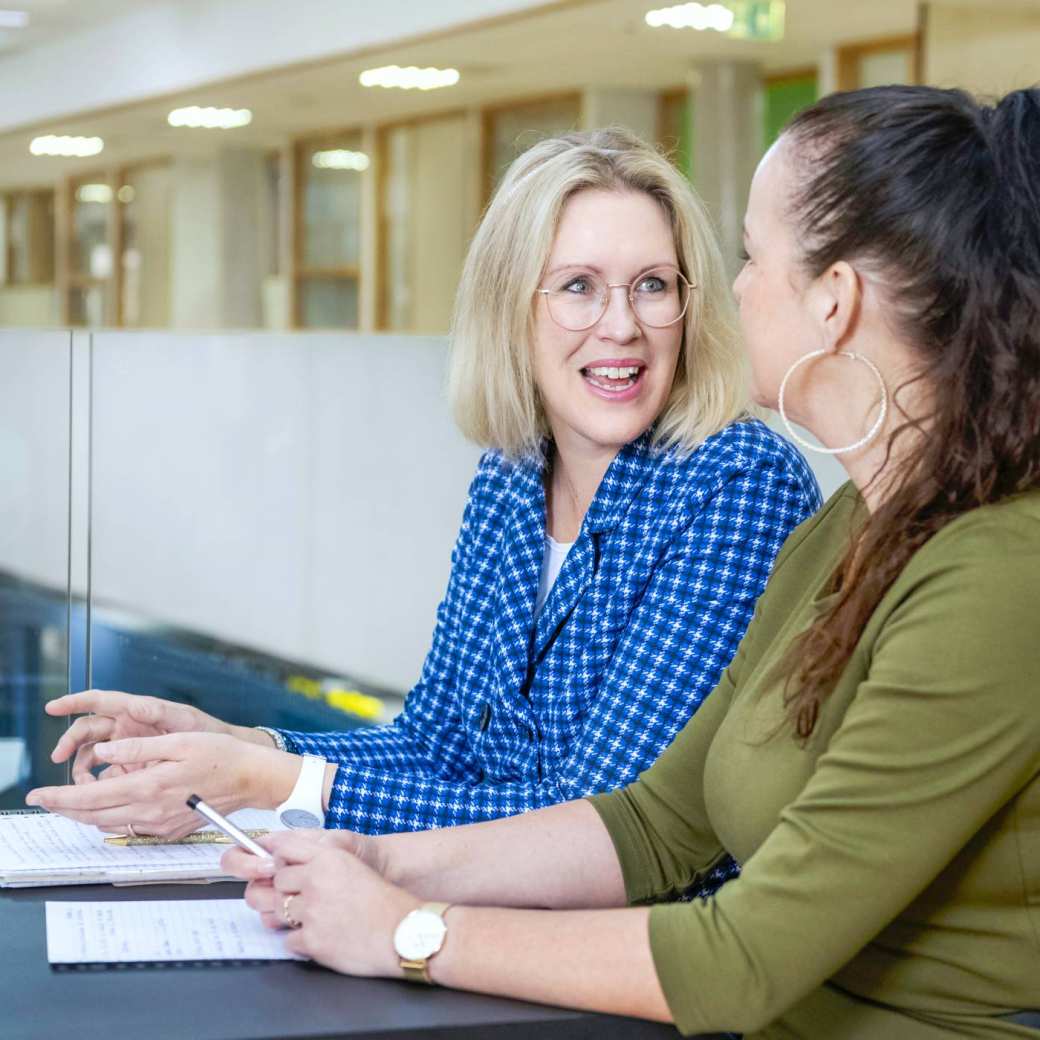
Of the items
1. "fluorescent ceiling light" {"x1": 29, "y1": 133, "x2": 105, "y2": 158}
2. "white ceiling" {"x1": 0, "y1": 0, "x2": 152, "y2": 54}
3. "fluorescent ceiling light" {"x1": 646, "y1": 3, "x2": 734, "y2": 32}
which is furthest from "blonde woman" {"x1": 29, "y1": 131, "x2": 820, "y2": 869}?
"fluorescent ceiling light" {"x1": 29, "y1": 133, "x2": 105, "y2": 158}

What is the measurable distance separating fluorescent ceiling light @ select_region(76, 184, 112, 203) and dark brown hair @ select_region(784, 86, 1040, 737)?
1118cm

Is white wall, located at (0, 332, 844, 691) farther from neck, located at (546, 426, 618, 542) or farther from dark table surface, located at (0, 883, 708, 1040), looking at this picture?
dark table surface, located at (0, 883, 708, 1040)

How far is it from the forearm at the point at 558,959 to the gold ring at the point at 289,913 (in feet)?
0.37

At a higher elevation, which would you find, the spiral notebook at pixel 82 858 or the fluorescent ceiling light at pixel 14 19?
the fluorescent ceiling light at pixel 14 19

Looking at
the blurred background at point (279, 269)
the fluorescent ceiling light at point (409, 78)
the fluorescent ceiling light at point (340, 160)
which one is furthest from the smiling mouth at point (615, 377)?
the fluorescent ceiling light at point (340, 160)

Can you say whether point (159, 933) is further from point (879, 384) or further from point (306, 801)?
point (879, 384)

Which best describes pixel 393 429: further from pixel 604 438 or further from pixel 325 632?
pixel 604 438

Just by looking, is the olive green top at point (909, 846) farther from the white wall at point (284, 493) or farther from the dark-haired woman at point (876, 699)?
the white wall at point (284, 493)

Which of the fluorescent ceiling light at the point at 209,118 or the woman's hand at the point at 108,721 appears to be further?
the fluorescent ceiling light at the point at 209,118

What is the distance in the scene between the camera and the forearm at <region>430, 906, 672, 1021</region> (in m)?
1.06

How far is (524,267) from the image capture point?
1.80m

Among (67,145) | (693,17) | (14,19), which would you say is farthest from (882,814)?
(67,145)

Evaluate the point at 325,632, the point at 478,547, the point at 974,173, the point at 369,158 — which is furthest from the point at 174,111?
the point at 974,173

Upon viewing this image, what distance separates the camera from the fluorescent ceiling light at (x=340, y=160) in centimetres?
1022
